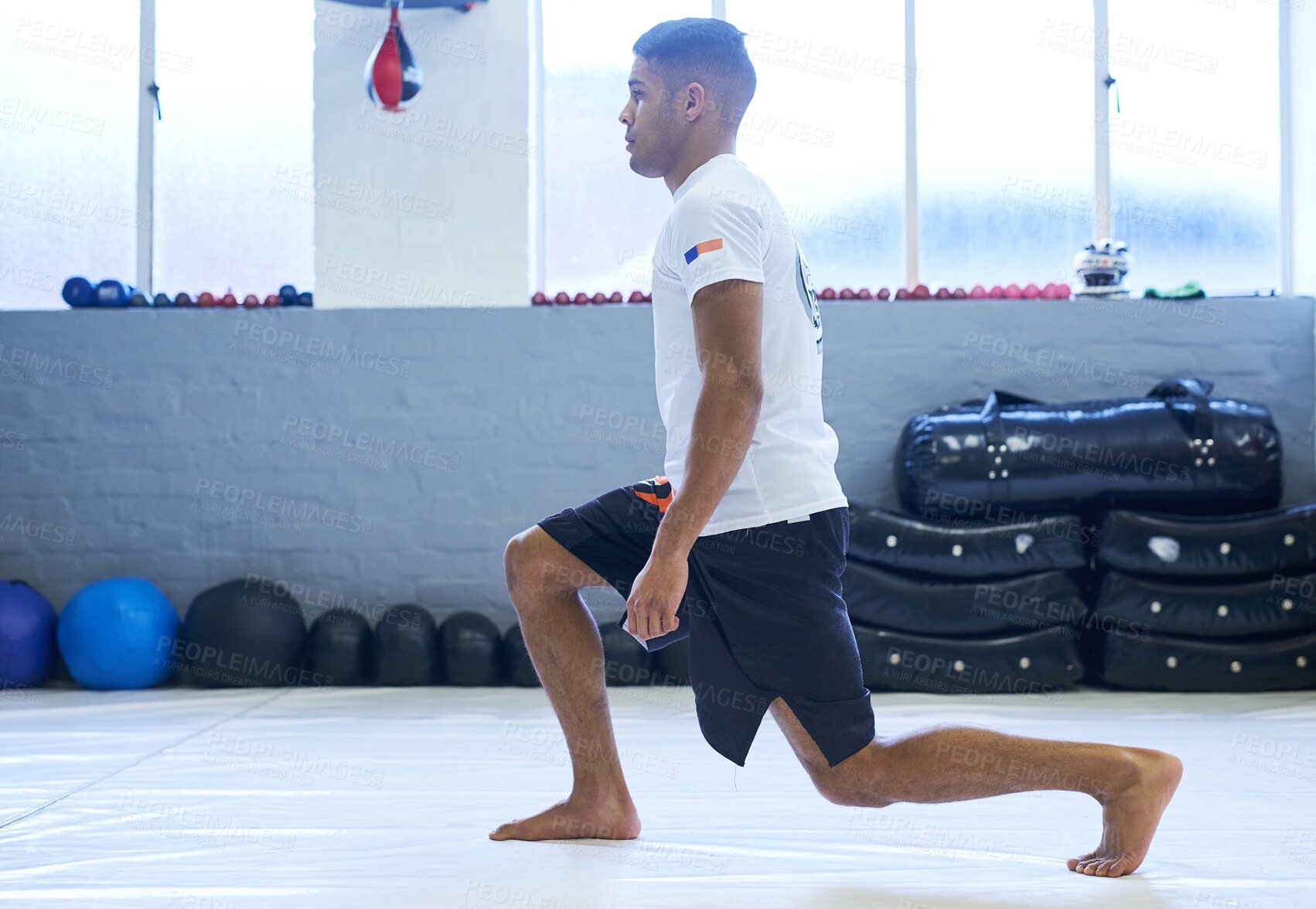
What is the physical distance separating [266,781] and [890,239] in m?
3.12

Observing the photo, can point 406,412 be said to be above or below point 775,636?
above

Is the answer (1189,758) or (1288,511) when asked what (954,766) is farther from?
(1288,511)

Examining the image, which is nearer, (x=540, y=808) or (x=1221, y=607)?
(x=540, y=808)

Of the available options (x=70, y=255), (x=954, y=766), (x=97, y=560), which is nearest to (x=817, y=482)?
(x=954, y=766)

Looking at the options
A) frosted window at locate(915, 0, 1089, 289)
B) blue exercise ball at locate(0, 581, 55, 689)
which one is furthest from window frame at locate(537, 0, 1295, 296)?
blue exercise ball at locate(0, 581, 55, 689)

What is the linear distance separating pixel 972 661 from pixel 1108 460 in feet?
2.52

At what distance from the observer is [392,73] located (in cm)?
403

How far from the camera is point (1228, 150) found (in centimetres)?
452

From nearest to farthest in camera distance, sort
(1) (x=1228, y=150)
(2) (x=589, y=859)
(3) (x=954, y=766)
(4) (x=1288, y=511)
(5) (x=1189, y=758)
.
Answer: (3) (x=954, y=766) → (2) (x=589, y=859) → (5) (x=1189, y=758) → (4) (x=1288, y=511) → (1) (x=1228, y=150)

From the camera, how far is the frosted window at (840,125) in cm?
458

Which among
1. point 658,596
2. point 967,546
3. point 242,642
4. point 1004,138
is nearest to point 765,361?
point 658,596

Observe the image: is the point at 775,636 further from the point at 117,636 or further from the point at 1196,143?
the point at 1196,143

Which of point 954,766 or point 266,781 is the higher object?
point 954,766

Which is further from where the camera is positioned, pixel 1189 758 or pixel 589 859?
pixel 1189 758
